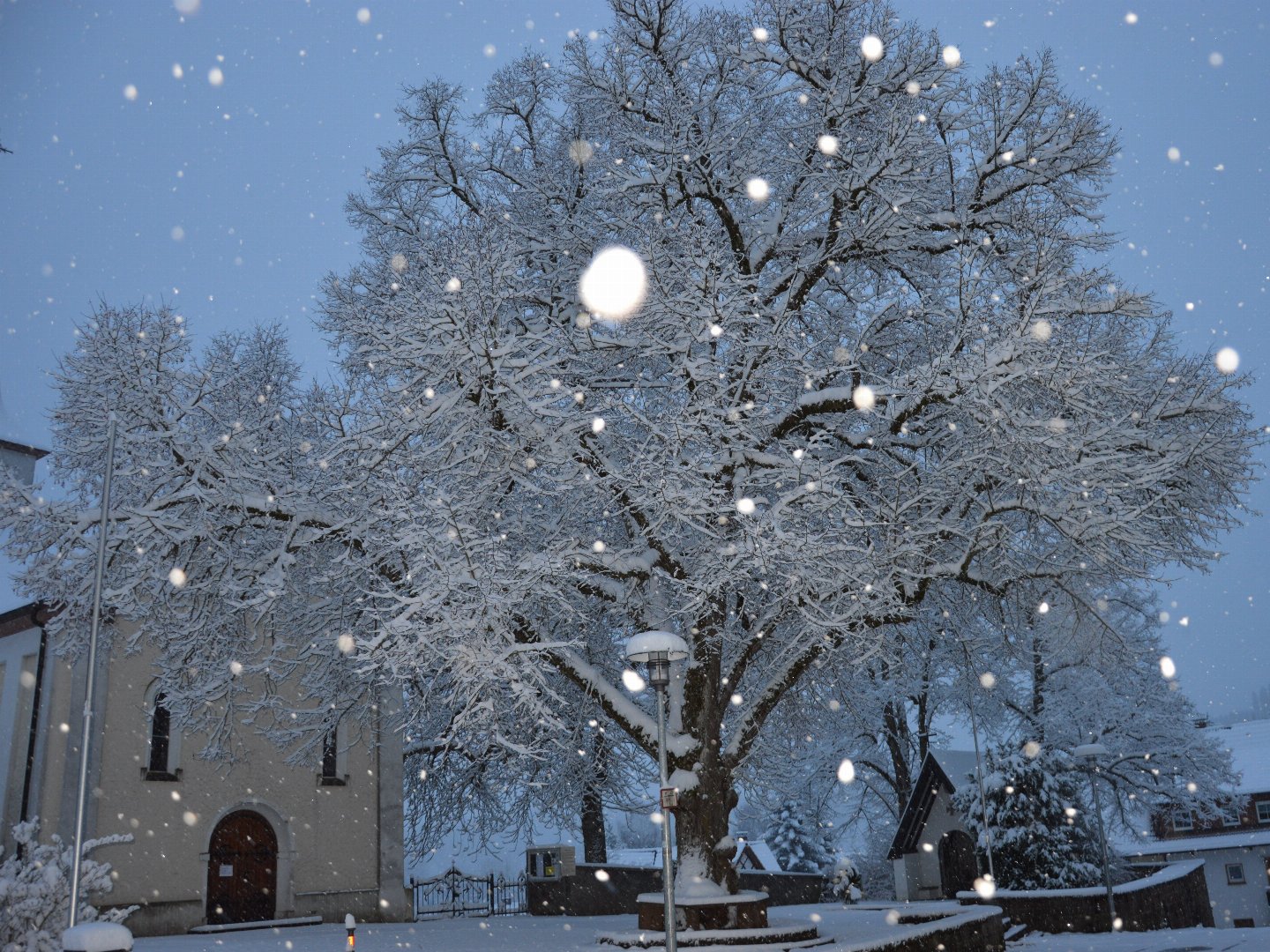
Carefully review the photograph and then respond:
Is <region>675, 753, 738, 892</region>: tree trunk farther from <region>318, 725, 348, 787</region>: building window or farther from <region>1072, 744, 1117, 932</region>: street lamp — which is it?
<region>318, 725, 348, 787</region>: building window

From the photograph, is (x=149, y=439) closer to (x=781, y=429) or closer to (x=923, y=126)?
(x=781, y=429)

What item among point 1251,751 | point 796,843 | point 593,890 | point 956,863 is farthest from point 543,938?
point 1251,751

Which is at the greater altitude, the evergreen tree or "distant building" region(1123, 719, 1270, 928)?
the evergreen tree

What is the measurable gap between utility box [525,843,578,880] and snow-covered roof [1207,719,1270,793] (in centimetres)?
3255

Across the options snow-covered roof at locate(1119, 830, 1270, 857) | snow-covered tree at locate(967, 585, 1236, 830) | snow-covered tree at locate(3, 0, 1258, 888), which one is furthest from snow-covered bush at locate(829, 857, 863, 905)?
snow-covered roof at locate(1119, 830, 1270, 857)

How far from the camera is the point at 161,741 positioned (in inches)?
823

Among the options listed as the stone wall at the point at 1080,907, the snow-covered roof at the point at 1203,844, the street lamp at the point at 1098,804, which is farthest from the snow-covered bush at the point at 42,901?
the snow-covered roof at the point at 1203,844

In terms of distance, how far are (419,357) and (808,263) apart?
688 centimetres

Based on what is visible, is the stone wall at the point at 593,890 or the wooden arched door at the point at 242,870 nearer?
the wooden arched door at the point at 242,870

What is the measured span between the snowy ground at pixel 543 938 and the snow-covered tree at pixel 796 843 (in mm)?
27684

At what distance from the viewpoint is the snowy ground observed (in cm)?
1608

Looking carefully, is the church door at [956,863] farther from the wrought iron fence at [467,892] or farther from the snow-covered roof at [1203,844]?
the snow-covered roof at [1203,844]

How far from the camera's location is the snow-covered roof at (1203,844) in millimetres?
44812

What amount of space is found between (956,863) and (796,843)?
21410 millimetres
